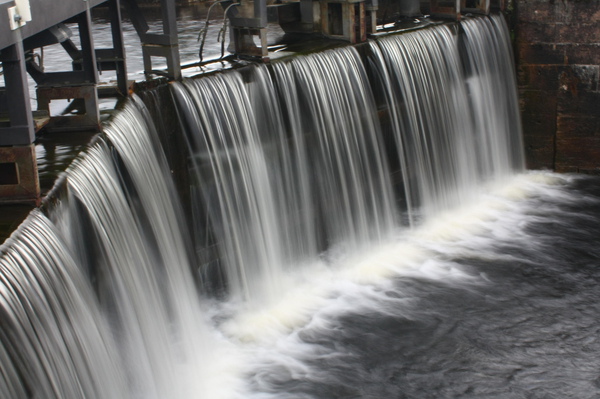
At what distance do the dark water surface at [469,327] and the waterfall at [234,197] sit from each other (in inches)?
26.8

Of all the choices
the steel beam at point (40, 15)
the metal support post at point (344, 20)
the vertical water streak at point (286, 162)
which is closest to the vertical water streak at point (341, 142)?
the vertical water streak at point (286, 162)

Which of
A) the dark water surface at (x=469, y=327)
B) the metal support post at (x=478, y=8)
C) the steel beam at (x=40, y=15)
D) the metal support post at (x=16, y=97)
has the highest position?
the steel beam at (x=40, y=15)

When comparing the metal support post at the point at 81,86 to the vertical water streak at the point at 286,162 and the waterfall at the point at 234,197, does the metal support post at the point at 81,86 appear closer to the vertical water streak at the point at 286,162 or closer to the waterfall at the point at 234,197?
the waterfall at the point at 234,197

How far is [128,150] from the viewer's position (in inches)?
251

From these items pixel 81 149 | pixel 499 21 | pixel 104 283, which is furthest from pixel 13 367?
pixel 499 21

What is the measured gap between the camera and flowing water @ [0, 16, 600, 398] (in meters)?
4.96

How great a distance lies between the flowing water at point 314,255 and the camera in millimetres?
4961

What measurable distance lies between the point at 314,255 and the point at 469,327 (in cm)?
200

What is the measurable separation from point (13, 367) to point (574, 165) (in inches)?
407

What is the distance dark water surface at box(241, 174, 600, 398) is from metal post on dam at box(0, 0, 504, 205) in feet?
8.49

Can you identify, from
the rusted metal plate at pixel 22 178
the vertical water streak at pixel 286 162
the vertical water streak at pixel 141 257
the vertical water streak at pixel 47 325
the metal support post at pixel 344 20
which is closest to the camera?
the vertical water streak at pixel 47 325

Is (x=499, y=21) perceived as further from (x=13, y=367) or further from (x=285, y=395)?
→ (x=13, y=367)

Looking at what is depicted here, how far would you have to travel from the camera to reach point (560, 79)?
1237cm

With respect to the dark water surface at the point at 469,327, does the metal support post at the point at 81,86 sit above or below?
above
